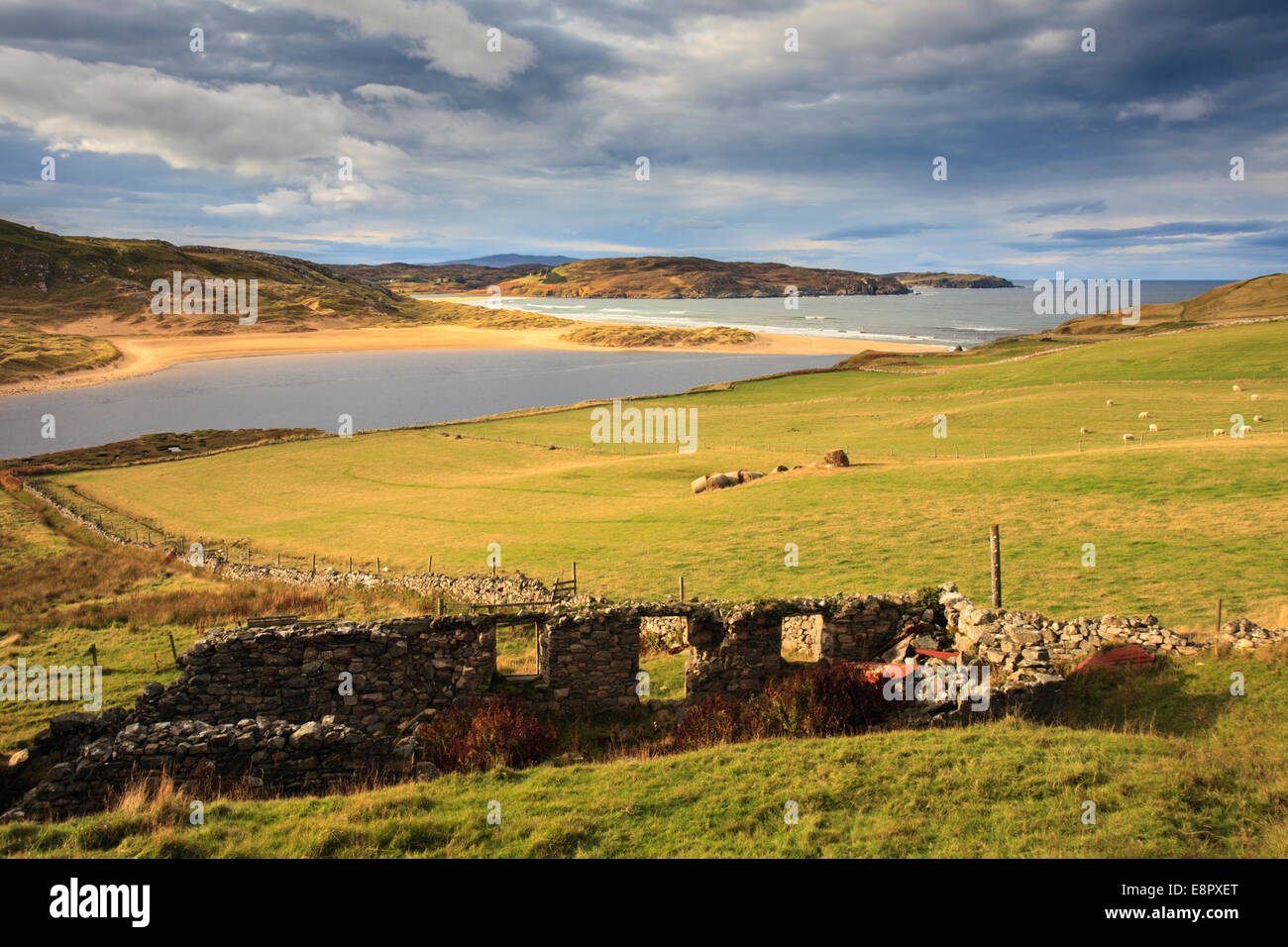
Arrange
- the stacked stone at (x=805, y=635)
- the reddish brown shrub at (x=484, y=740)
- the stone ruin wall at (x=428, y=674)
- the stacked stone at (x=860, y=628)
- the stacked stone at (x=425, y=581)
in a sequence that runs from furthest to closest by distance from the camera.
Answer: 1. the stacked stone at (x=425, y=581)
2. the stacked stone at (x=805, y=635)
3. the stacked stone at (x=860, y=628)
4. the reddish brown shrub at (x=484, y=740)
5. the stone ruin wall at (x=428, y=674)

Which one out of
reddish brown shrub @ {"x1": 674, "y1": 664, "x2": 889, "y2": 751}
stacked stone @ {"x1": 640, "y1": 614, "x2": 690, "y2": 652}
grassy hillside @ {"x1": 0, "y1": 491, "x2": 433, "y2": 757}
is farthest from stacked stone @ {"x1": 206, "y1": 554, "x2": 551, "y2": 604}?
reddish brown shrub @ {"x1": 674, "y1": 664, "x2": 889, "y2": 751}

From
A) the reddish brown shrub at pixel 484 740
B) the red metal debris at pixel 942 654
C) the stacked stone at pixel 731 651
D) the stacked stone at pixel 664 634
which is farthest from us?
the stacked stone at pixel 664 634

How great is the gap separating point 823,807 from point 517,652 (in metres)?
13.1

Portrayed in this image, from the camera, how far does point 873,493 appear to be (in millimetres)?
34750

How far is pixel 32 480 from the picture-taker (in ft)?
199

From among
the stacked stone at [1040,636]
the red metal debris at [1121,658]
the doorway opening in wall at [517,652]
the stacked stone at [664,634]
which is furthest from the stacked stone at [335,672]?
the red metal debris at [1121,658]

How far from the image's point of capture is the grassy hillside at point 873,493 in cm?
2347

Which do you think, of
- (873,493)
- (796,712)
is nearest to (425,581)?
(796,712)

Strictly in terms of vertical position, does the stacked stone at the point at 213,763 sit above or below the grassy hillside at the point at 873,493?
below

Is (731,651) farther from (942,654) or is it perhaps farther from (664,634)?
(664,634)

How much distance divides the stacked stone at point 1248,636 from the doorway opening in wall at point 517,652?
1351cm

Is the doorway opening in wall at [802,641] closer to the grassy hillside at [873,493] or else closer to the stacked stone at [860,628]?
the stacked stone at [860,628]
